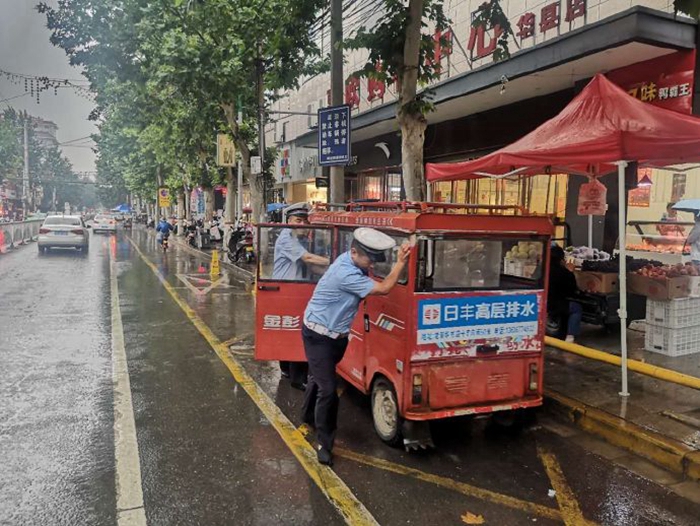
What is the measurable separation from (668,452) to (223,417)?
3.78 metres

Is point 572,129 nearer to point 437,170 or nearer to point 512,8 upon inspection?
point 437,170

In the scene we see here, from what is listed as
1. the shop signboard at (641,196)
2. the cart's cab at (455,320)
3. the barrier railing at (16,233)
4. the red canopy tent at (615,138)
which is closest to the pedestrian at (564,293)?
the red canopy tent at (615,138)

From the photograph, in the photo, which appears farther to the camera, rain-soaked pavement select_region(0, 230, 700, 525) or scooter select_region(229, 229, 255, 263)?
scooter select_region(229, 229, 255, 263)

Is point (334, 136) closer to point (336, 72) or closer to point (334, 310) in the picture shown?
point (336, 72)

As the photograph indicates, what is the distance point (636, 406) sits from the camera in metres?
5.23

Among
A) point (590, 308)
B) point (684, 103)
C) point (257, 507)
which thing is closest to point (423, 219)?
point (257, 507)

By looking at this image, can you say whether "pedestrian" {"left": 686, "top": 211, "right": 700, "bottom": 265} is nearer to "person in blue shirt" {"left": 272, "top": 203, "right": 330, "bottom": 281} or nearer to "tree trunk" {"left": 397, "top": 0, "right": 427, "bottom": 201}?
"tree trunk" {"left": 397, "top": 0, "right": 427, "bottom": 201}

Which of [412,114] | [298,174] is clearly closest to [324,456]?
[412,114]

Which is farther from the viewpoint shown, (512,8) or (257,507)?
(512,8)

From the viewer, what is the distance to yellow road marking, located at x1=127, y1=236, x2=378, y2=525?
3600 mm

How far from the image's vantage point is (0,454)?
431 centimetres

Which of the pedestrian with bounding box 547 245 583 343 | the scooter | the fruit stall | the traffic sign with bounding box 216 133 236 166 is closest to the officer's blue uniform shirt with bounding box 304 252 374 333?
the pedestrian with bounding box 547 245 583 343

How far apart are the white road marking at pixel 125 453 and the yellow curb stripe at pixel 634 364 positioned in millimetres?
5347

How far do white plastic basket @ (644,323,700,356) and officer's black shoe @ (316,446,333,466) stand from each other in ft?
15.7
